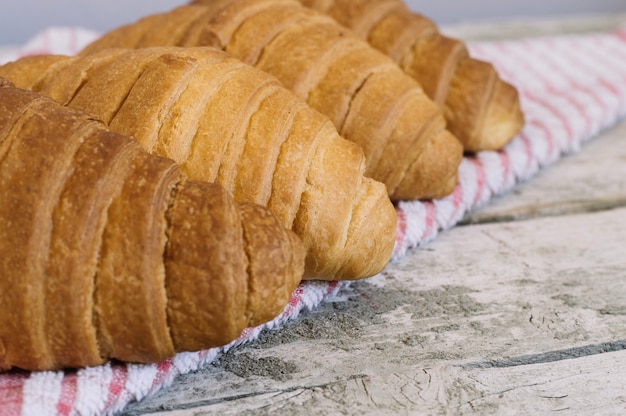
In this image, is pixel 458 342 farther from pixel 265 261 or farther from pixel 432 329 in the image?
pixel 265 261

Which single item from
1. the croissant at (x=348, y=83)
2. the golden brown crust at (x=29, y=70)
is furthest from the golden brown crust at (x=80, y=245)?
the croissant at (x=348, y=83)

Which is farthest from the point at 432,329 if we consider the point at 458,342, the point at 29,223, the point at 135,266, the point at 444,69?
the point at 444,69

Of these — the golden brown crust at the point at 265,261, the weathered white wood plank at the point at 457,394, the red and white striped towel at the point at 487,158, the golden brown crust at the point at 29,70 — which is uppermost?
the golden brown crust at the point at 29,70

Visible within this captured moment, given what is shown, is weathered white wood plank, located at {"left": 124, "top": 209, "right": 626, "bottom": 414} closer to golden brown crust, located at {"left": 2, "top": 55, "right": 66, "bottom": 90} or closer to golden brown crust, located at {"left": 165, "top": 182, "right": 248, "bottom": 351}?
golden brown crust, located at {"left": 165, "top": 182, "right": 248, "bottom": 351}

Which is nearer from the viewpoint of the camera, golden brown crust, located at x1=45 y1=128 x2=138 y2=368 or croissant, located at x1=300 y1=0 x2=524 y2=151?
golden brown crust, located at x1=45 y1=128 x2=138 y2=368

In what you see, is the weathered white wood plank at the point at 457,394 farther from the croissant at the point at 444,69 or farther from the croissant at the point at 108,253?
the croissant at the point at 444,69

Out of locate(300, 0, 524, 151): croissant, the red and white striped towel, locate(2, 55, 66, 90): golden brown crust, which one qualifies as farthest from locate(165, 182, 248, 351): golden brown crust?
locate(300, 0, 524, 151): croissant

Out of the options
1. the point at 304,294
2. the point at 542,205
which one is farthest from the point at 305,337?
the point at 542,205
